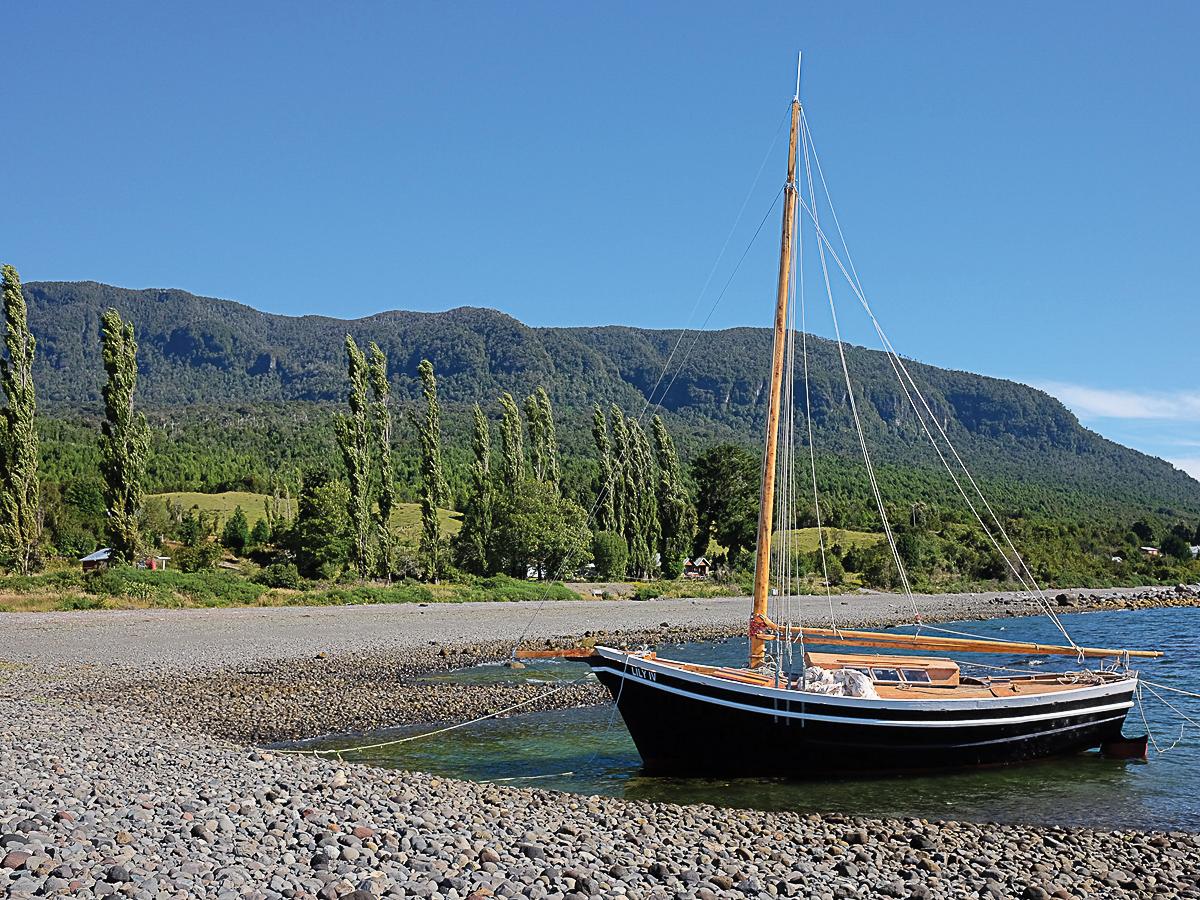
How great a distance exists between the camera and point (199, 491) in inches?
3912

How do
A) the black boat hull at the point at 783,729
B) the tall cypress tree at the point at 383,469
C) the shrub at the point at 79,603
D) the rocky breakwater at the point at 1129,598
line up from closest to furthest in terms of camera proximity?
the black boat hull at the point at 783,729 < the shrub at the point at 79,603 < the tall cypress tree at the point at 383,469 < the rocky breakwater at the point at 1129,598

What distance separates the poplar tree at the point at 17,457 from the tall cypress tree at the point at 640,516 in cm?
4067

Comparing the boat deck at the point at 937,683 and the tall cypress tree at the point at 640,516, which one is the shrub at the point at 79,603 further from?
the tall cypress tree at the point at 640,516

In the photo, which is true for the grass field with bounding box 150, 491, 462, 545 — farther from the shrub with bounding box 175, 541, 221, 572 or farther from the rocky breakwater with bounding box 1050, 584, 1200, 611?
the rocky breakwater with bounding box 1050, 584, 1200, 611

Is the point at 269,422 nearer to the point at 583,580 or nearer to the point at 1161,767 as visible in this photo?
the point at 583,580

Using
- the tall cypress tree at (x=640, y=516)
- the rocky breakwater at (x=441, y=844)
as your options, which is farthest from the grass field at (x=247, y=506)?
the rocky breakwater at (x=441, y=844)

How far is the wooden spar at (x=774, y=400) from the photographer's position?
1775 centimetres

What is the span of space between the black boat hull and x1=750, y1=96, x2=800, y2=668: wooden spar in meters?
2.16

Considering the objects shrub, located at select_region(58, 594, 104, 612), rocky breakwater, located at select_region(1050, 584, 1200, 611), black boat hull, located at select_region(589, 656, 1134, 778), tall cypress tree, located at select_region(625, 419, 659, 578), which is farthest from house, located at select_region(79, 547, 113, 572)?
rocky breakwater, located at select_region(1050, 584, 1200, 611)

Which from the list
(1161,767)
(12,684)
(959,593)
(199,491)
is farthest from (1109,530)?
(12,684)

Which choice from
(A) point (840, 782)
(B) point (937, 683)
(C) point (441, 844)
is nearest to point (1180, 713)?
(B) point (937, 683)

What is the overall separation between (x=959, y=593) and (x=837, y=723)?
69.5m

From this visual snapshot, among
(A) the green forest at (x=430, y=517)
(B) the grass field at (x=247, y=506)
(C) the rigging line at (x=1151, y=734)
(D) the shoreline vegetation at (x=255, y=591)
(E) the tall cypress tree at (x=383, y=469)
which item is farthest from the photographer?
(B) the grass field at (x=247, y=506)

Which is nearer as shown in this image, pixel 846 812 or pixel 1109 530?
pixel 846 812
